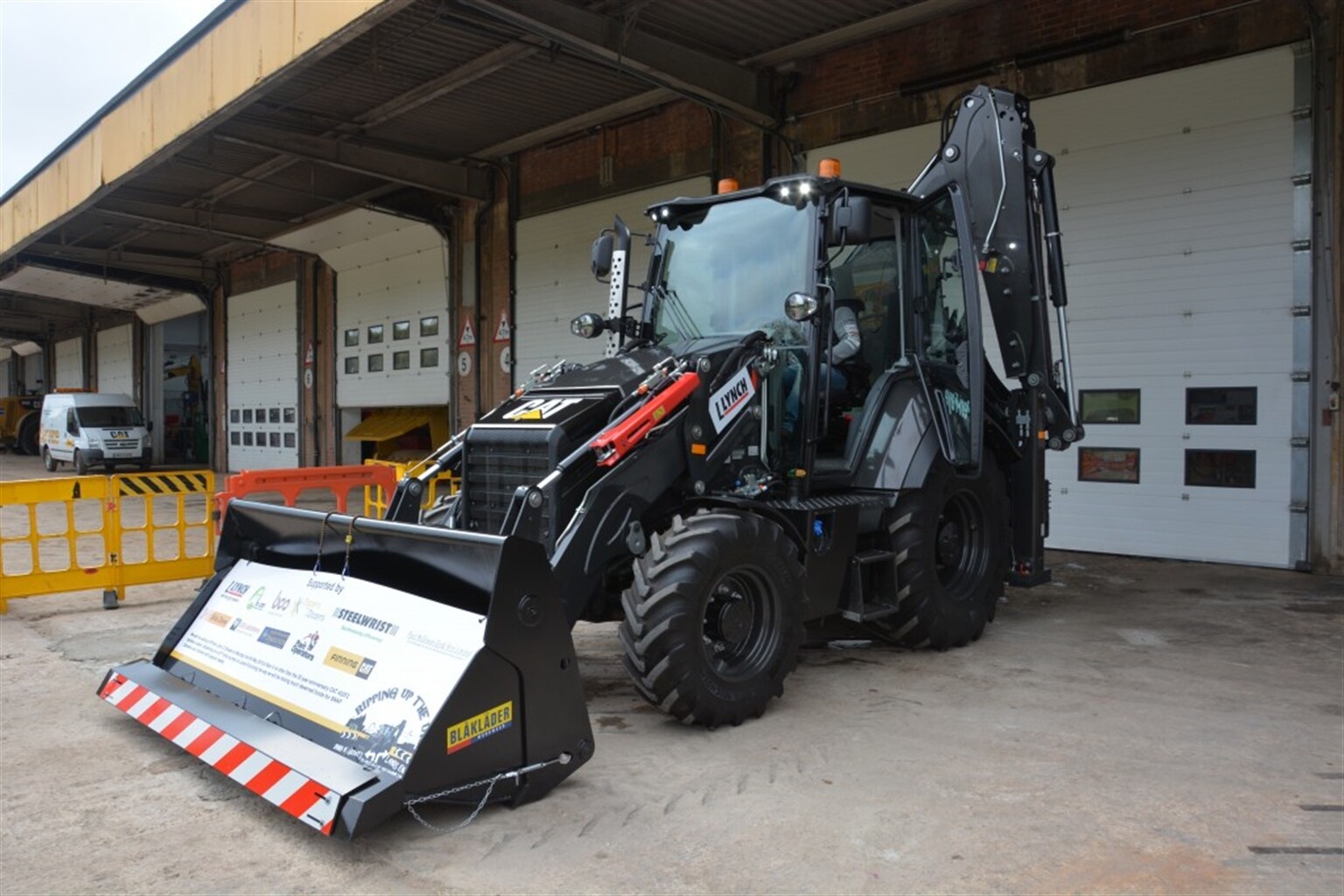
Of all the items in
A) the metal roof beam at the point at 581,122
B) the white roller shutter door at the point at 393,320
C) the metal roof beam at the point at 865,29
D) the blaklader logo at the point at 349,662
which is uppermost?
the metal roof beam at the point at 581,122

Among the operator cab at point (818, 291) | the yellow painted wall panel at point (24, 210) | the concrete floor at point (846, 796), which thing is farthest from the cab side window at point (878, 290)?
the yellow painted wall panel at point (24, 210)

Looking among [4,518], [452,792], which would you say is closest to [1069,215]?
[452,792]

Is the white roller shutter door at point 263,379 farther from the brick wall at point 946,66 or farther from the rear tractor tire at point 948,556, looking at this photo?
the rear tractor tire at point 948,556

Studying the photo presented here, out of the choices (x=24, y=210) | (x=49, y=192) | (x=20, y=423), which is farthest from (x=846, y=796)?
(x=20, y=423)

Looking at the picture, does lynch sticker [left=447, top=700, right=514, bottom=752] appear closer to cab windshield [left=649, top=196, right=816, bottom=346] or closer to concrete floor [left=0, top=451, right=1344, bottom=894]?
concrete floor [left=0, top=451, right=1344, bottom=894]

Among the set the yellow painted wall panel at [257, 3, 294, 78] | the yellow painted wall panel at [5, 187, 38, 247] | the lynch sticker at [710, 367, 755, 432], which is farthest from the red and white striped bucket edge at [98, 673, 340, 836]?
the yellow painted wall panel at [5, 187, 38, 247]

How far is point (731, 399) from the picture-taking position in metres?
5.12

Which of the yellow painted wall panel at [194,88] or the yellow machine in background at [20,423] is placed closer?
the yellow painted wall panel at [194,88]

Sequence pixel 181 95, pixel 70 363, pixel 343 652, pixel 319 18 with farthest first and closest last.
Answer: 1. pixel 70 363
2. pixel 181 95
3. pixel 319 18
4. pixel 343 652

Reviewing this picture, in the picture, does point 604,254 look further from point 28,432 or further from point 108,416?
point 28,432

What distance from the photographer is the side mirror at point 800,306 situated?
4941 mm

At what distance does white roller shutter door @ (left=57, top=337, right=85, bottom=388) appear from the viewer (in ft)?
125

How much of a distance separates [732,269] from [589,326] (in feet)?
3.13

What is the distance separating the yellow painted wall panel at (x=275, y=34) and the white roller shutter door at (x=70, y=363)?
32.0 meters
